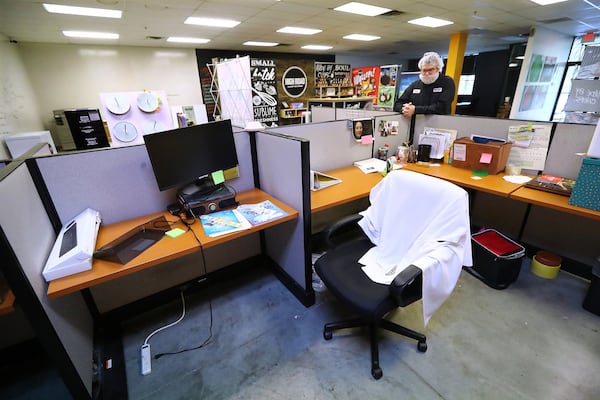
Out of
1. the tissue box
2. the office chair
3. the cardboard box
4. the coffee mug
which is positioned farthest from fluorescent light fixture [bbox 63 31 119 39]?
the tissue box

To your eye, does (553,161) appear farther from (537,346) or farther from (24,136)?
(24,136)

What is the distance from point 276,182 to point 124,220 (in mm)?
933

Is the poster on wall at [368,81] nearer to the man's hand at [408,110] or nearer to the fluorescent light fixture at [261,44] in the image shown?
the fluorescent light fixture at [261,44]

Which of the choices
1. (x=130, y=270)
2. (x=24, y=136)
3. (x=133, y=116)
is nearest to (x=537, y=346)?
(x=130, y=270)

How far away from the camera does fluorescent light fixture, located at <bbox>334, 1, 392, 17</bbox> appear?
12.5ft

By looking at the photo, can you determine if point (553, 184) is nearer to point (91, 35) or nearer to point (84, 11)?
point (84, 11)

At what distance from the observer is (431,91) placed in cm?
280

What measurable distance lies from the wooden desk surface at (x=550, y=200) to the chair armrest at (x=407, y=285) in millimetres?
1046

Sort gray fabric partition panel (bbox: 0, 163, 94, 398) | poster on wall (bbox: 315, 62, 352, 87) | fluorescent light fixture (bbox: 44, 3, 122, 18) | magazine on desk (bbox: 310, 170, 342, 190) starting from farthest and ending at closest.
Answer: poster on wall (bbox: 315, 62, 352, 87), fluorescent light fixture (bbox: 44, 3, 122, 18), magazine on desk (bbox: 310, 170, 342, 190), gray fabric partition panel (bbox: 0, 163, 94, 398)

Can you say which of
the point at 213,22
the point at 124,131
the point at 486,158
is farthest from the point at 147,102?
the point at 486,158

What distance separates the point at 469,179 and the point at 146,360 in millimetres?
2464

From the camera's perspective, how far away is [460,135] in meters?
2.44

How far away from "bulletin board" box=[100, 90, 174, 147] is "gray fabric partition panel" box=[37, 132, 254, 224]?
1717mm

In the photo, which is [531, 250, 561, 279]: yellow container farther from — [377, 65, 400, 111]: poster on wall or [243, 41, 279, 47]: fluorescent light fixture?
[243, 41, 279, 47]: fluorescent light fixture
